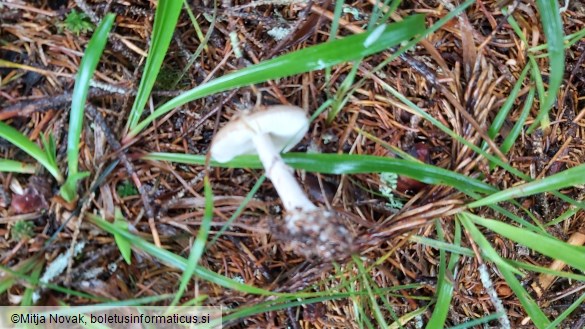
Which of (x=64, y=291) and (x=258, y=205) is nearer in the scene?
(x=64, y=291)

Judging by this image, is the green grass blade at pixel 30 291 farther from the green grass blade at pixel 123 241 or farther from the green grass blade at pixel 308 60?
the green grass blade at pixel 308 60

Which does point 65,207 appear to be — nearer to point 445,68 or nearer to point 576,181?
point 445,68

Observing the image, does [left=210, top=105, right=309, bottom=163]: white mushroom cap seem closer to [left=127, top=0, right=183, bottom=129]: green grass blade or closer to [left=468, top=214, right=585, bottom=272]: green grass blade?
[left=127, top=0, right=183, bottom=129]: green grass blade

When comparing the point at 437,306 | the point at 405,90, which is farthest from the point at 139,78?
the point at 437,306

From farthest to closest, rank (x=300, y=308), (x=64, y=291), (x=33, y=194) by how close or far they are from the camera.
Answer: (x=300, y=308), (x=33, y=194), (x=64, y=291)

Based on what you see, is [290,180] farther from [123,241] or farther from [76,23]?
[76,23]

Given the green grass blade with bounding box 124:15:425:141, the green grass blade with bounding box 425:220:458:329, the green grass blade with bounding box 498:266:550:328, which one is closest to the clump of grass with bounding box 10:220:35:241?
the green grass blade with bounding box 124:15:425:141
